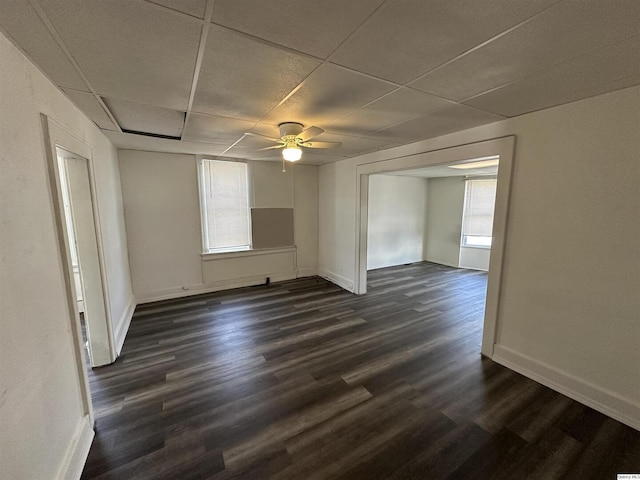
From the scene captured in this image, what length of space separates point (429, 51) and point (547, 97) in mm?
1278

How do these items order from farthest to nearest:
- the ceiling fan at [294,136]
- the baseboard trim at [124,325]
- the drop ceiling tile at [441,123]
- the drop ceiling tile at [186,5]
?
the baseboard trim at [124,325]
the ceiling fan at [294,136]
the drop ceiling tile at [441,123]
the drop ceiling tile at [186,5]

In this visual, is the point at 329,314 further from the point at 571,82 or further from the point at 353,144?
the point at 571,82

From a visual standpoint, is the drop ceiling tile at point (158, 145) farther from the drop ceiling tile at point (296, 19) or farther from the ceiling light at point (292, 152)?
the drop ceiling tile at point (296, 19)

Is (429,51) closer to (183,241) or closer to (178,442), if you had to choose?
(178,442)

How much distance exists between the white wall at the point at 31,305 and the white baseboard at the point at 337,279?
3730mm

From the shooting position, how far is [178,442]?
1790 millimetres

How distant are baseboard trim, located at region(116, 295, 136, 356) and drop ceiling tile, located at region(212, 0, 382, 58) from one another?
323 cm

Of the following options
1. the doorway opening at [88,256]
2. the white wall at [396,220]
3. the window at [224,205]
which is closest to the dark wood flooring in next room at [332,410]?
the doorway opening at [88,256]

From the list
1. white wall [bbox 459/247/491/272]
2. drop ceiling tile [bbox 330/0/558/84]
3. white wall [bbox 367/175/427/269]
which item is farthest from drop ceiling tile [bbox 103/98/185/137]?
white wall [bbox 459/247/491/272]

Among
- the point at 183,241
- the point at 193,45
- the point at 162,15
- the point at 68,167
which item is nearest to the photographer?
the point at 162,15

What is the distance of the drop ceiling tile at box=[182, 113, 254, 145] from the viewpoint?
2.41 metres

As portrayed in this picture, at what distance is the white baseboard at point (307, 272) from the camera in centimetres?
564

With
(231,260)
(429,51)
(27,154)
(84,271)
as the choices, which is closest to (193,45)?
(27,154)

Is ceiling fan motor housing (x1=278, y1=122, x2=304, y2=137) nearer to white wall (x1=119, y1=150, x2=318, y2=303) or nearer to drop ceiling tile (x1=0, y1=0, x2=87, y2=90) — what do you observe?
drop ceiling tile (x1=0, y1=0, x2=87, y2=90)
